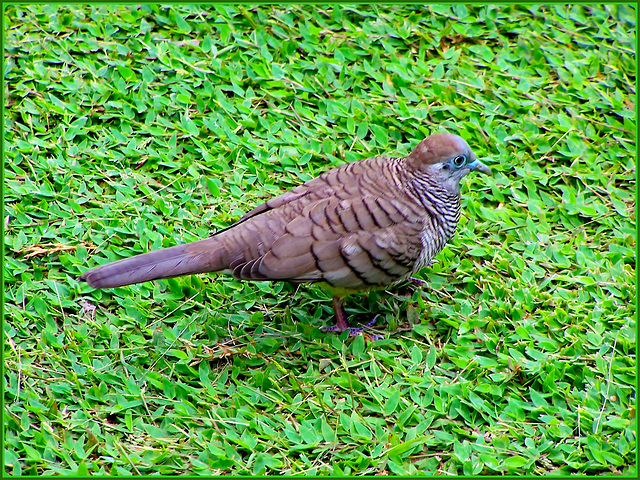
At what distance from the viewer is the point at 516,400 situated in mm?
4070

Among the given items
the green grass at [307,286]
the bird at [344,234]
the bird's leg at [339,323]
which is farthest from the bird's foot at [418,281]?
the bird's leg at [339,323]

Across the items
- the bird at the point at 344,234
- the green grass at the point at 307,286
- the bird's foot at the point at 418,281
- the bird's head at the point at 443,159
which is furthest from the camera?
the bird's foot at the point at 418,281

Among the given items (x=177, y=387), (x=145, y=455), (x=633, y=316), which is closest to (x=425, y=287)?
(x=633, y=316)

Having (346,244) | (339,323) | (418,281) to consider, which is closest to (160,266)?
(346,244)

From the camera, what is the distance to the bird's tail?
402 cm

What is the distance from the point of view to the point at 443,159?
14.5 feet

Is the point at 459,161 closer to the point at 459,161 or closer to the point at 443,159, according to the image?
the point at 459,161

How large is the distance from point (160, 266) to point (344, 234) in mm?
1051

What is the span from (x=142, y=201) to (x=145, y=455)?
197 cm

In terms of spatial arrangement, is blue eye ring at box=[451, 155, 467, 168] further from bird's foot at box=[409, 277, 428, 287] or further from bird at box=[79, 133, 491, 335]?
bird's foot at box=[409, 277, 428, 287]

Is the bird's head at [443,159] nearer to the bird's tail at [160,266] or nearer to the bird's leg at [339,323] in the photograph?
the bird's leg at [339,323]

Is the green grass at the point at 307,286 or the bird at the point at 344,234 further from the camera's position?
the bird at the point at 344,234

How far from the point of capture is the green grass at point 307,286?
395 centimetres

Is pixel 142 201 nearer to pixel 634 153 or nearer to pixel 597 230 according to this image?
pixel 597 230
